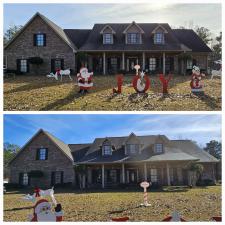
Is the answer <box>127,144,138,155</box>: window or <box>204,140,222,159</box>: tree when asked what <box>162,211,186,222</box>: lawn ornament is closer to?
<box>204,140,222,159</box>: tree

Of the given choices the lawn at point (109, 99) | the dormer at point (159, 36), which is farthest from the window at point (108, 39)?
the lawn at point (109, 99)

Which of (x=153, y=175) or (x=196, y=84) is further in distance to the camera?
(x=153, y=175)

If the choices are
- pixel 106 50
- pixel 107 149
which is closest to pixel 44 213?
pixel 107 149

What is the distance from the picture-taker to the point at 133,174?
10.1 meters

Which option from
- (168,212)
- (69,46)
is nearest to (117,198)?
(168,212)

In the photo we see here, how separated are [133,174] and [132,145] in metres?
0.90

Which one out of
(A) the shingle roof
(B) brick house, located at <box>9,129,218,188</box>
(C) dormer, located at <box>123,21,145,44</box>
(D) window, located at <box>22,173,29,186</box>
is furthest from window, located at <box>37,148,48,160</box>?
(A) the shingle roof

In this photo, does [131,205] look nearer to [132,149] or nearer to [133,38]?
[132,149]

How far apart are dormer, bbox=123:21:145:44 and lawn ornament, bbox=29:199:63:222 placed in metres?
9.89

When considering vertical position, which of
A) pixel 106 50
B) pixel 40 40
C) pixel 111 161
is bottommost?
pixel 111 161

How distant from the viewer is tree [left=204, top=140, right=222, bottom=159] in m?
8.62

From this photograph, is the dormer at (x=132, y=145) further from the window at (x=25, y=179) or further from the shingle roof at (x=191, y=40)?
the shingle roof at (x=191, y=40)

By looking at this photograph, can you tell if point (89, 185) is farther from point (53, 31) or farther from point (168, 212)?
point (53, 31)

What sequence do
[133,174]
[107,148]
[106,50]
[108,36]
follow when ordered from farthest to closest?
[108,36] < [106,50] < [107,148] < [133,174]
